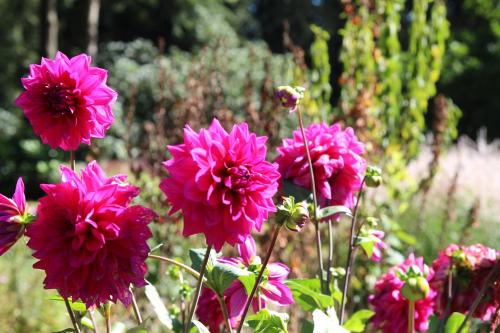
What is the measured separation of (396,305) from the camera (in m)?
1.05

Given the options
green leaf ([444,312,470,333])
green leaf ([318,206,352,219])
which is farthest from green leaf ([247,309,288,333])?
green leaf ([444,312,470,333])

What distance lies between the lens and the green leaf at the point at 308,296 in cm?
87

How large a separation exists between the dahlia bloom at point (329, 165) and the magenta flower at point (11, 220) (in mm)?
387

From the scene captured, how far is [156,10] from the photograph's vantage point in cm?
1260

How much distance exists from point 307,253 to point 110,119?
186 centimetres

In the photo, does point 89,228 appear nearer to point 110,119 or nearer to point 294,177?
point 110,119

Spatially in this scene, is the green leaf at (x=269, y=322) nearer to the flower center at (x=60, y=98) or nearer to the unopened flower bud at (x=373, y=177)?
the unopened flower bud at (x=373, y=177)

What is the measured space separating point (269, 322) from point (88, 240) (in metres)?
0.26

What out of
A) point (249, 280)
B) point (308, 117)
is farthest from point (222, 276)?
point (308, 117)

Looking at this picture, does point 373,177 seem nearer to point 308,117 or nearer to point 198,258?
point 198,258

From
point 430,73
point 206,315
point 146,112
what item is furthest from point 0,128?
point 206,315

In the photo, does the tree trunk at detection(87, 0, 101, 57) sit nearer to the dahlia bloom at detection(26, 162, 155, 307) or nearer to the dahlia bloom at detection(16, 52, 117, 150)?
the dahlia bloom at detection(16, 52, 117, 150)

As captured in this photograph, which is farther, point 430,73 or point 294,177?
point 430,73

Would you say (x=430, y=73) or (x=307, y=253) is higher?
(x=430, y=73)
